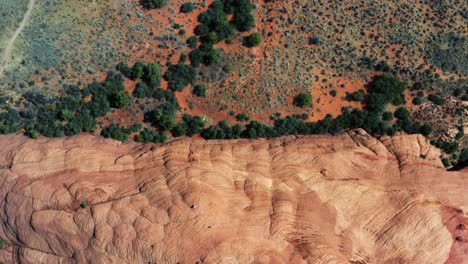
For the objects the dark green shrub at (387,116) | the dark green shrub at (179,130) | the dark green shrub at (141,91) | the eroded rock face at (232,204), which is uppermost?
the dark green shrub at (141,91)

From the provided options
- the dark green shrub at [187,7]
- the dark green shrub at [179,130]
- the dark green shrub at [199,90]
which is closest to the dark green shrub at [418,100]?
the dark green shrub at [199,90]

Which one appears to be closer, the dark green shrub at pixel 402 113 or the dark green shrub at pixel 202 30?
the dark green shrub at pixel 402 113

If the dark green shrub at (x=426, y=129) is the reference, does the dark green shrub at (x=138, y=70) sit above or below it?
above

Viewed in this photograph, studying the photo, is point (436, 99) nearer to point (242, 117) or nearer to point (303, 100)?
point (303, 100)

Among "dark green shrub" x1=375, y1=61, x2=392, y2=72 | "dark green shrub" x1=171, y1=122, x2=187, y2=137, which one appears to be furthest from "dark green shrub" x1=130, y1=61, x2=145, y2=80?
"dark green shrub" x1=375, y1=61, x2=392, y2=72

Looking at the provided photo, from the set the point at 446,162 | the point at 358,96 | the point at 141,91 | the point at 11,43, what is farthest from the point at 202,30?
the point at 446,162

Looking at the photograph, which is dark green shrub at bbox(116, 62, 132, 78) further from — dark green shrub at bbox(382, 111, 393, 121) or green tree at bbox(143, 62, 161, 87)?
dark green shrub at bbox(382, 111, 393, 121)

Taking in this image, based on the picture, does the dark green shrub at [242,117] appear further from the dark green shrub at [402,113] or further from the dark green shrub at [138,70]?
the dark green shrub at [402,113]
